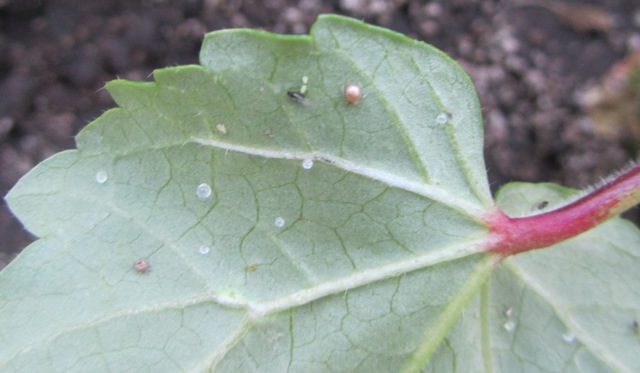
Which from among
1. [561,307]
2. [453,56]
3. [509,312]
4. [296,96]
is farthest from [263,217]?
[453,56]

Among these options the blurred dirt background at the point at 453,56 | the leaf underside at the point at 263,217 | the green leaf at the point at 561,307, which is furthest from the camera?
the blurred dirt background at the point at 453,56

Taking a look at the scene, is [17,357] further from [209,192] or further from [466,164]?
[466,164]

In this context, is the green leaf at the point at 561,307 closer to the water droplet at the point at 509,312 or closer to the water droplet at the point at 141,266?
the water droplet at the point at 509,312

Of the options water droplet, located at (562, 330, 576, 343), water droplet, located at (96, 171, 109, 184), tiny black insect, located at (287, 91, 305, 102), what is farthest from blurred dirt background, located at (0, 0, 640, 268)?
tiny black insect, located at (287, 91, 305, 102)

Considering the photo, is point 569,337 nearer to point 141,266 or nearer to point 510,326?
point 510,326

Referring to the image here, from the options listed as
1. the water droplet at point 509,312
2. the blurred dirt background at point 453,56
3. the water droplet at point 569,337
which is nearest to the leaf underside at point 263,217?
the water droplet at point 509,312

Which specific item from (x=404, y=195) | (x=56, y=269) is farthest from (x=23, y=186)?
(x=404, y=195)
